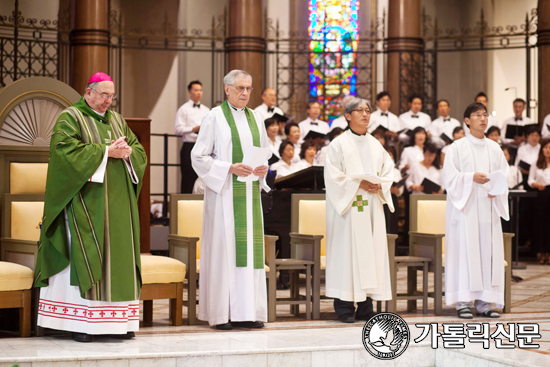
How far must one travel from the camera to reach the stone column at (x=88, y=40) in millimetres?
11719

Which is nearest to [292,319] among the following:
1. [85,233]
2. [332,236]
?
[332,236]

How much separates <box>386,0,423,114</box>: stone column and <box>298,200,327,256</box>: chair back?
246 inches

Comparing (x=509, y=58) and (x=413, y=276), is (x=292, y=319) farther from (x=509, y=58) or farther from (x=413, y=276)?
(x=509, y=58)

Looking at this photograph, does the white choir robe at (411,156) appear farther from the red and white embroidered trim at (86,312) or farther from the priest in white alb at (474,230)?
the red and white embroidered trim at (86,312)

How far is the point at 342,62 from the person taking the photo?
14414mm

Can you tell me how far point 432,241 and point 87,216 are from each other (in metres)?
2.90

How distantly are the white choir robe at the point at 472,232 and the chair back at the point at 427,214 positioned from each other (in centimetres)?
58

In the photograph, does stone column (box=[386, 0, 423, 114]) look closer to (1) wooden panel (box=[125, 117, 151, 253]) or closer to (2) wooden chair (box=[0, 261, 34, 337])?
(1) wooden panel (box=[125, 117, 151, 253])

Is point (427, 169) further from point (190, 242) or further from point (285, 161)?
point (190, 242)

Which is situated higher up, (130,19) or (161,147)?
(130,19)

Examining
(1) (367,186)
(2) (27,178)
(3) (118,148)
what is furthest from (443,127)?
(3) (118,148)

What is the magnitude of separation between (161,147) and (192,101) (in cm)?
336

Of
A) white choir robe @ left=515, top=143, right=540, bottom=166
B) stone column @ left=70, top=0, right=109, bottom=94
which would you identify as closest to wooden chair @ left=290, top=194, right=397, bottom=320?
white choir robe @ left=515, top=143, right=540, bottom=166

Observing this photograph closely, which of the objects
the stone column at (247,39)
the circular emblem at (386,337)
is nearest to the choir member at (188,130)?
the stone column at (247,39)
